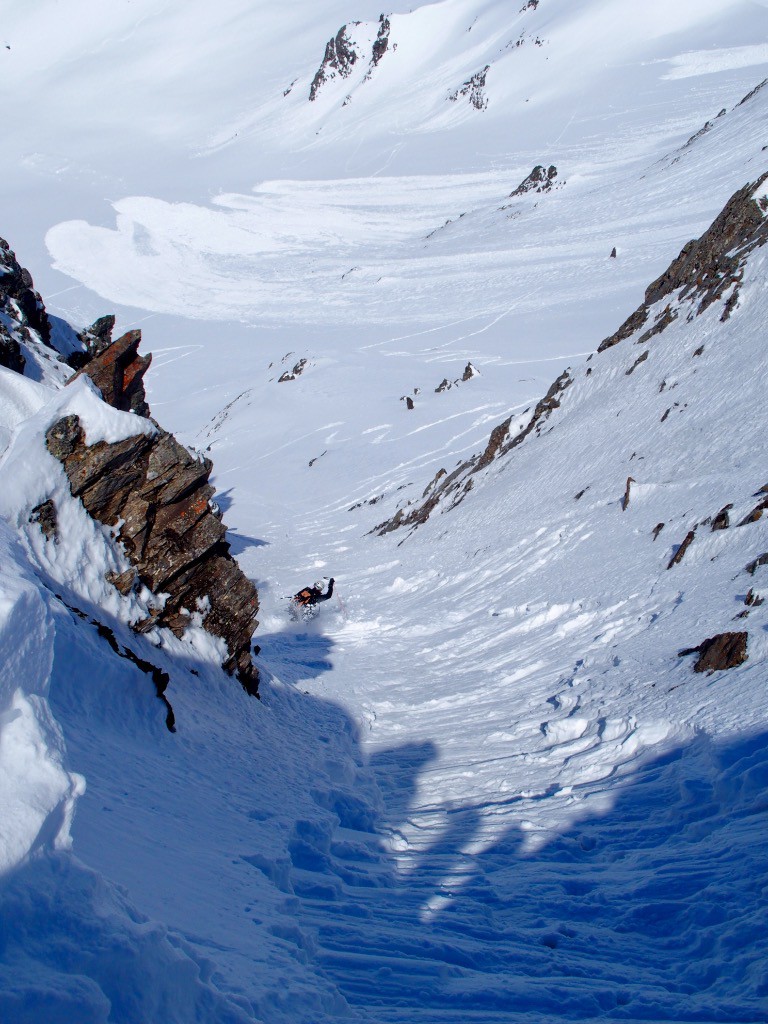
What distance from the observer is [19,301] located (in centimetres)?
2191

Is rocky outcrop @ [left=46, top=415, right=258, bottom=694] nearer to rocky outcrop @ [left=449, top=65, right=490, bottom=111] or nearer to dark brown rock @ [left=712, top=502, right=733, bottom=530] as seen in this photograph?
dark brown rock @ [left=712, top=502, right=733, bottom=530]

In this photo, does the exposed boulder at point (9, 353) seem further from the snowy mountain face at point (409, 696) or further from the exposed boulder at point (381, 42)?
the exposed boulder at point (381, 42)

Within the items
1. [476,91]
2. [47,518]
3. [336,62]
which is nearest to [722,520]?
[47,518]

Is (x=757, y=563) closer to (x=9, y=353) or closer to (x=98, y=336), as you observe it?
(x=9, y=353)

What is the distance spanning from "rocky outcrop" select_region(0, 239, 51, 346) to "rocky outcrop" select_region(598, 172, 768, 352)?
1553 cm

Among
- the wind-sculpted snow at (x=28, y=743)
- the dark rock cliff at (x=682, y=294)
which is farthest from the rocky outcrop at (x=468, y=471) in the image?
the wind-sculpted snow at (x=28, y=743)

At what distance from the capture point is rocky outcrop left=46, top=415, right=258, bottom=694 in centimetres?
805

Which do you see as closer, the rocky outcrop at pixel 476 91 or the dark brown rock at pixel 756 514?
the dark brown rock at pixel 756 514

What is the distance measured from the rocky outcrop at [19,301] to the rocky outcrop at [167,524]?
1405 cm

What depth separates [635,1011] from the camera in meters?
3.78

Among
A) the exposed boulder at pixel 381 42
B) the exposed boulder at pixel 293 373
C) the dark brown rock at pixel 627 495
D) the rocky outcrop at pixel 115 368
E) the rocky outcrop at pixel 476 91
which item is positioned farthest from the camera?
the exposed boulder at pixel 381 42

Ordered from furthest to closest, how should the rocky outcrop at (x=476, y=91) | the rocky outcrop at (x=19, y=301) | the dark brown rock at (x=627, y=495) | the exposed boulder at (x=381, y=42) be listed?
the exposed boulder at (x=381, y=42) → the rocky outcrop at (x=476, y=91) → the rocky outcrop at (x=19, y=301) → the dark brown rock at (x=627, y=495)

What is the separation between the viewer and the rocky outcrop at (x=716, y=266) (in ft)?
61.1

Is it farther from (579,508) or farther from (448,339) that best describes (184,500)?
(448,339)
